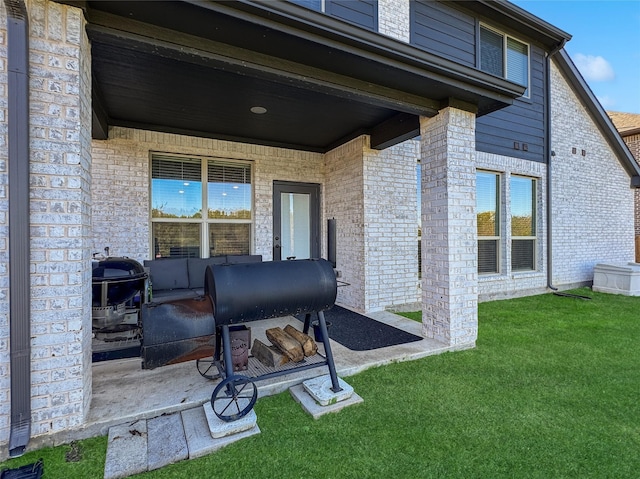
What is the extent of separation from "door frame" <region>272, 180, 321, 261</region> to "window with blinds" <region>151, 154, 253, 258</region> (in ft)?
1.50

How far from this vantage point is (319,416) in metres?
2.27

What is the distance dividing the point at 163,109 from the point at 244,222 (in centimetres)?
209

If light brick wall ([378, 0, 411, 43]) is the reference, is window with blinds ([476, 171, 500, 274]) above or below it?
below

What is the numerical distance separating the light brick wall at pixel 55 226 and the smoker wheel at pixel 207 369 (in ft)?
2.89

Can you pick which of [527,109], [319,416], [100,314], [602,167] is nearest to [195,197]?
[100,314]

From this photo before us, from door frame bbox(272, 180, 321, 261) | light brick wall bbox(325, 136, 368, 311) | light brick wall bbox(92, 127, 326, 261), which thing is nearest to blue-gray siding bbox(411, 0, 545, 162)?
light brick wall bbox(325, 136, 368, 311)

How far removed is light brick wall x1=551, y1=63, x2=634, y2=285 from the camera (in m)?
7.05

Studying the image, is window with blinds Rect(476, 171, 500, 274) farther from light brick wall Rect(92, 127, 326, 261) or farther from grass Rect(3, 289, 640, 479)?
light brick wall Rect(92, 127, 326, 261)

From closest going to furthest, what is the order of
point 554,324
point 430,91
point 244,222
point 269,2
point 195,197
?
point 269,2 < point 430,91 < point 554,324 < point 195,197 < point 244,222

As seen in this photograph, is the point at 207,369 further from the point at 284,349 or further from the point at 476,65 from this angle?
the point at 476,65

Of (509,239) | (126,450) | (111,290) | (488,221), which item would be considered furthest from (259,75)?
(509,239)

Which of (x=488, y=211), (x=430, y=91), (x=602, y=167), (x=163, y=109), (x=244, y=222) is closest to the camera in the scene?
(x=430, y=91)

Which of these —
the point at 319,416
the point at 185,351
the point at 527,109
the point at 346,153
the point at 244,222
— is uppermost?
the point at 527,109

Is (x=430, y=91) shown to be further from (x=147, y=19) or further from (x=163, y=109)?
(x=163, y=109)
